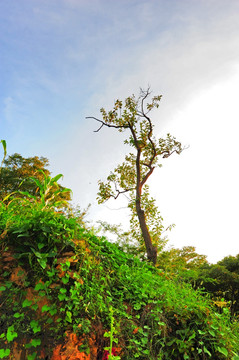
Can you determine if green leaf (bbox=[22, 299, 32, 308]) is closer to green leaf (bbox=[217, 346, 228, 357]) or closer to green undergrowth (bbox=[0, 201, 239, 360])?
green undergrowth (bbox=[0, 201, 239, 360])

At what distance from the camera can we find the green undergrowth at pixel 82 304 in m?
2.55

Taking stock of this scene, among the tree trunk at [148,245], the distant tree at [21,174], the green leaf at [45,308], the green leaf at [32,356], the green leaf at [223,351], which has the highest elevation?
the distant tree at [21,174]

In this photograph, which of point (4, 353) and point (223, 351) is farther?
point (223, 351)

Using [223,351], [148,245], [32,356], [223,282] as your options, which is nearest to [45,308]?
[32,356]

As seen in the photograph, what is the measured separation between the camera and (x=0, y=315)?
8.32 feet

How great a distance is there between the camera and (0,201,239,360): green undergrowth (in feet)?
8.36

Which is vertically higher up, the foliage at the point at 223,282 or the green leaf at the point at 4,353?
the foliage at the point at 223,282

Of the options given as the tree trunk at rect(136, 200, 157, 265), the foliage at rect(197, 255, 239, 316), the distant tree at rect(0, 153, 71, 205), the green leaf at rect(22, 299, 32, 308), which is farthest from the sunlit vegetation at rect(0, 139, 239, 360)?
the distant tree at rect(0, 153, 71, 205)

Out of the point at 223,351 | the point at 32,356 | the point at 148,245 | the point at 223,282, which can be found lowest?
the point at 223,351

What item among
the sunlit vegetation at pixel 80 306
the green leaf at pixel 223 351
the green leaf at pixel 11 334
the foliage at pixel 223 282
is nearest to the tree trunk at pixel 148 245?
the foliage at pixel 223 282

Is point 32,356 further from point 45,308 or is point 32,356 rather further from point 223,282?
point 223,282

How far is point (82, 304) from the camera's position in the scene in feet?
8.90

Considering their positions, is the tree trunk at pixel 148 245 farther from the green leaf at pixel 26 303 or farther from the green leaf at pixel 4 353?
the green leaf at pixel 4 353

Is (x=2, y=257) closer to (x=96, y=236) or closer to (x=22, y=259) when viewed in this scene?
(x=22, y=259)
